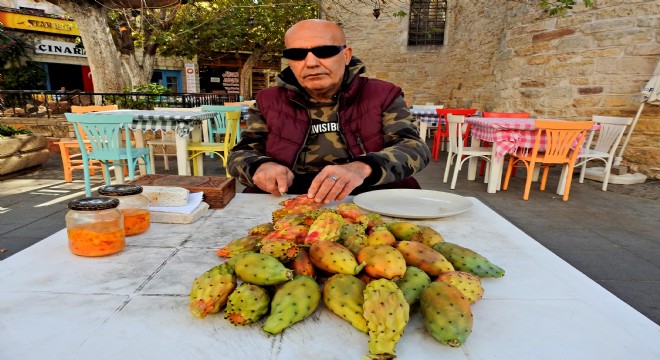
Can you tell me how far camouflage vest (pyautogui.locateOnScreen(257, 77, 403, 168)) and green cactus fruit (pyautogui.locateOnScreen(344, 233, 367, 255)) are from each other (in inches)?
50.8

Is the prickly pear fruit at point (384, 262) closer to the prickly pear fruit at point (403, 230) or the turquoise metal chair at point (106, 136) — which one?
the prickly pear fruit at point (403, 230)

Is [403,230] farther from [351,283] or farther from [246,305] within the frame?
[246,305]

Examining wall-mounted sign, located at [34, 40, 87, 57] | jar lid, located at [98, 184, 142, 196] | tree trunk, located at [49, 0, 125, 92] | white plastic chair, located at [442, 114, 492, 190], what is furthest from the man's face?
wall-mounted sign, located at [34, 40, 87, 57]

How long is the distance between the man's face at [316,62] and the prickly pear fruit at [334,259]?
51.0 inches

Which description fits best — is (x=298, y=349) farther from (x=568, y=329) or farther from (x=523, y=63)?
(x=523, y=63)

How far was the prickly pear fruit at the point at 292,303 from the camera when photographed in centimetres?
68

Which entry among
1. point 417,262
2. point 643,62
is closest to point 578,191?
point 643,62

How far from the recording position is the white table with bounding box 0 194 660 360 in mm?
648

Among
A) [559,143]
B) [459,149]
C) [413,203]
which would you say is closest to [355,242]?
[413,203]

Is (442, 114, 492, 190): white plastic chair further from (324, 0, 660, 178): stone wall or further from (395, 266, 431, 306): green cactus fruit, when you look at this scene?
(395, 266, 431, 306): green cactus fruit

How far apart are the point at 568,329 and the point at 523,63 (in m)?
8.76

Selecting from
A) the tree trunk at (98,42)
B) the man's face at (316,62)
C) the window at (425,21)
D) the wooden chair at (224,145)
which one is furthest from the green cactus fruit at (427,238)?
the window at (425,21)

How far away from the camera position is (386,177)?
5.77 ft

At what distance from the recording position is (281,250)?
2.76 feet
